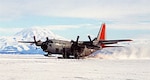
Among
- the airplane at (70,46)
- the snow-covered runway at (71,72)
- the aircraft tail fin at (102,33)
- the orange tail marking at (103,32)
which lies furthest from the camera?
the orange tail marking at (103,32)

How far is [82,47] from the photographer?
67250 millimetres

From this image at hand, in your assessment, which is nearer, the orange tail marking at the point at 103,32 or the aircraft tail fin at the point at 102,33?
the aircraft tail fin at the point at 102,33

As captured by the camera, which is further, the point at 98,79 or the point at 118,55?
the point at 118,55

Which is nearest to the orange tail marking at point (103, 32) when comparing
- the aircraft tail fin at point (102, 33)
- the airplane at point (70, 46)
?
the aircraft tail fin at point (102, 33)

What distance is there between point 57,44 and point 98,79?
140 ft

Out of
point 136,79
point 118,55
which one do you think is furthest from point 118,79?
point 118,55

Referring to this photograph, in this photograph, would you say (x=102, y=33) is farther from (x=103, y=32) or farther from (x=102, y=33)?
(x=103, y=32)

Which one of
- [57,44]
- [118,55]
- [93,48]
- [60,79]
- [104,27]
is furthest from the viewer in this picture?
[118,55]

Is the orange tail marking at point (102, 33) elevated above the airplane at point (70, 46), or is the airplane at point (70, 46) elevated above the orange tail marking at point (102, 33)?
the orange tail marking at point (102, 33)

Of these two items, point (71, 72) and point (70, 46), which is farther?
point (70, 46)

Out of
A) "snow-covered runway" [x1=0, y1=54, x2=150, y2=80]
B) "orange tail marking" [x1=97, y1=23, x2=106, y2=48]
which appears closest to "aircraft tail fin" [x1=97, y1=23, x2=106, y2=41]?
"orange tail marking" [x1=97, y1=23, x2=106, y2=48]

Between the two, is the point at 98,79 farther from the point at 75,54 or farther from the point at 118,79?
the point at 75,54

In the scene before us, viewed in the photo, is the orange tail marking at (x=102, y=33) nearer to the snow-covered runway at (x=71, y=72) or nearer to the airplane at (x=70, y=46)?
the airplane at (x=70, y=46)

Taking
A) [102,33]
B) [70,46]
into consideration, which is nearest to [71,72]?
[70,46]
